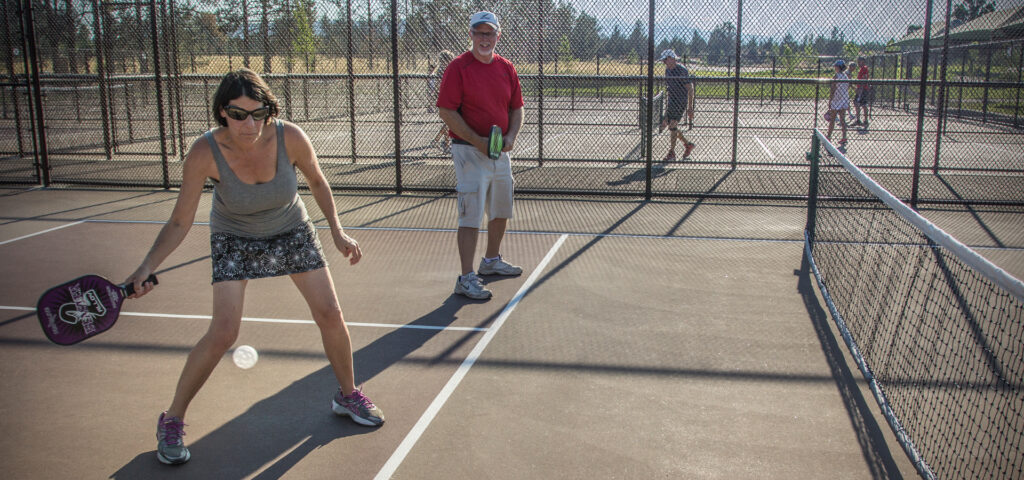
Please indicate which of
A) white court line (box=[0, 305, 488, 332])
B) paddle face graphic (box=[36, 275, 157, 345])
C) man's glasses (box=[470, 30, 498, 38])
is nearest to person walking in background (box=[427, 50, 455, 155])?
man's glasses (box=[470, 30, 498, 38])

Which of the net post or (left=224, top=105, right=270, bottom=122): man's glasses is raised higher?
(left=224, top=105, right=270, bottom=122): man's glasses

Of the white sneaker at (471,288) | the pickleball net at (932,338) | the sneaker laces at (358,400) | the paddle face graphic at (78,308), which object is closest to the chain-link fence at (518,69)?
the pickleball net at (932,338)

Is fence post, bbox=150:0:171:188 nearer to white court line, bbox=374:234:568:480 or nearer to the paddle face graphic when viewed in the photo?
white court line, bbox=374:234:568:480

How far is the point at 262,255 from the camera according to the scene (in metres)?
3.98

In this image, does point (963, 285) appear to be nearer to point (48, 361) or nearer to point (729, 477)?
point (729, 477)

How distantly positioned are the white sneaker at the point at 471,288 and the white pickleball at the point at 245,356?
5.69 ft

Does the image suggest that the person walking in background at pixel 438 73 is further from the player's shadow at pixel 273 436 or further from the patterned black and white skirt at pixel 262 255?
the patterned black and white skirt at pixel 262 255

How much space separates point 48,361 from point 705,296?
467 cm

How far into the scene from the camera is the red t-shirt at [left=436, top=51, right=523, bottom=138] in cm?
639

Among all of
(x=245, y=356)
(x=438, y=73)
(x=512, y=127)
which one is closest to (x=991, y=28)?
(x=438, y=73)

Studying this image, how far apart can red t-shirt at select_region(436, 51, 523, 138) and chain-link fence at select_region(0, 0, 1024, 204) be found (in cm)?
425

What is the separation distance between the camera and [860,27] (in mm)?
11305

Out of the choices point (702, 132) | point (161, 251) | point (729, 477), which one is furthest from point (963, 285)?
point (702, 132)

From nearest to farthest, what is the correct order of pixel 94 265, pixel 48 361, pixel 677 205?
1. pixel 48 361
2. pixel 94 265
3. pixel 677 205
